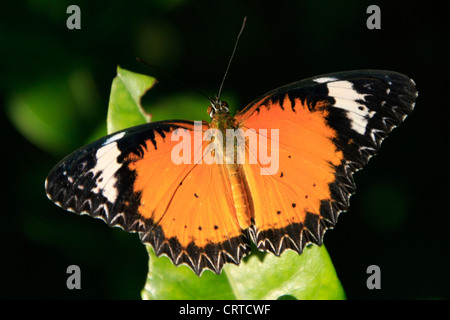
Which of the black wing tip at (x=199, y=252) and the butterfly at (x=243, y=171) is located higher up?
the butterfly at (x=243, y=171)

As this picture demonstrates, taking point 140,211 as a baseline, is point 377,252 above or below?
below

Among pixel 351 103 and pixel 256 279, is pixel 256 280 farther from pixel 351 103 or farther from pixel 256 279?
pixel 351 103

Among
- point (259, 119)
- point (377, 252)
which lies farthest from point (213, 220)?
point (377, 252)

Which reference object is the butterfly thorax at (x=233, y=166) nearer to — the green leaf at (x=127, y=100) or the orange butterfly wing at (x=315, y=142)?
the orange butterfly wing at (x=315, y=142)

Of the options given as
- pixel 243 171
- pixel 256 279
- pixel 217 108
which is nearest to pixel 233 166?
pixel 243 171

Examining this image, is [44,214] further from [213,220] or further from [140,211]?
[213,220]

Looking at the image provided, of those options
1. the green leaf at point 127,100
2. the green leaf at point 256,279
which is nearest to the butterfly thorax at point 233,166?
the green leaf at point 256,279

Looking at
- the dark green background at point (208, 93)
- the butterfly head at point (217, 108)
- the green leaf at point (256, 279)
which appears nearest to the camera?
the green leaf at point (256, 279)
